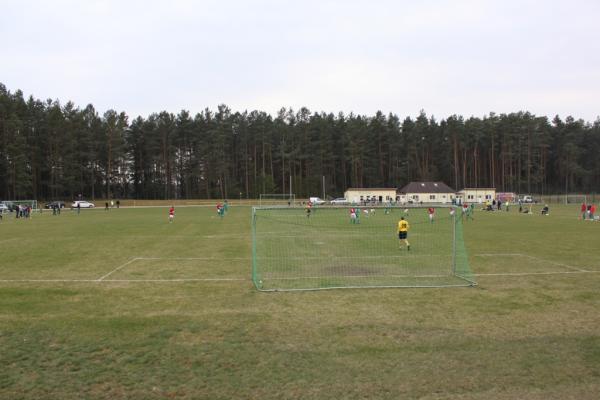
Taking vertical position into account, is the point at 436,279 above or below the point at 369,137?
below

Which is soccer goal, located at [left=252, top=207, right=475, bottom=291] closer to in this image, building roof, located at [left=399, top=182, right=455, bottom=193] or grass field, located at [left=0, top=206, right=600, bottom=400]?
grass field, located at [left=0, top=206, right=600, bottom=400]

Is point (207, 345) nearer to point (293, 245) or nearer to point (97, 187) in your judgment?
point (293, 245)

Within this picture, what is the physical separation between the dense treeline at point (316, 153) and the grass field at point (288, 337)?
79.7 m

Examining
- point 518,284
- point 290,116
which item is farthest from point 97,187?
point 518,284

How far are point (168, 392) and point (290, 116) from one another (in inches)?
3964

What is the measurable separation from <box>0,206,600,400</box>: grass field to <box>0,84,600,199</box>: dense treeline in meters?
79.7

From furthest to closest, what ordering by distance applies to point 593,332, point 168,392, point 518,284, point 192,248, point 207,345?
point 192,248 < point 518,284 < point 593,332 < point 207,345 < point 168,392

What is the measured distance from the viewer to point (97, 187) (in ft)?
292

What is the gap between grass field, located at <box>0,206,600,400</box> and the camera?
545 centimetres

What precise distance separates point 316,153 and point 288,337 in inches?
3493

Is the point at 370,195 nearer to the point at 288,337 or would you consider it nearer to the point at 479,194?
the point at 479,194

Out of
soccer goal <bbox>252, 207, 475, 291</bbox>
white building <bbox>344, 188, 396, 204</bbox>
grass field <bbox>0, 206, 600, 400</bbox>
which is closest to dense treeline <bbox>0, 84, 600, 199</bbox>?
white building <bbox>344, 188, 396, 204</bbox>

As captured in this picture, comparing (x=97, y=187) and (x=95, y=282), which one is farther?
(x=97, y=187)

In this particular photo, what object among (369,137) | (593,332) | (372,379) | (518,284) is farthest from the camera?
(369,137)
